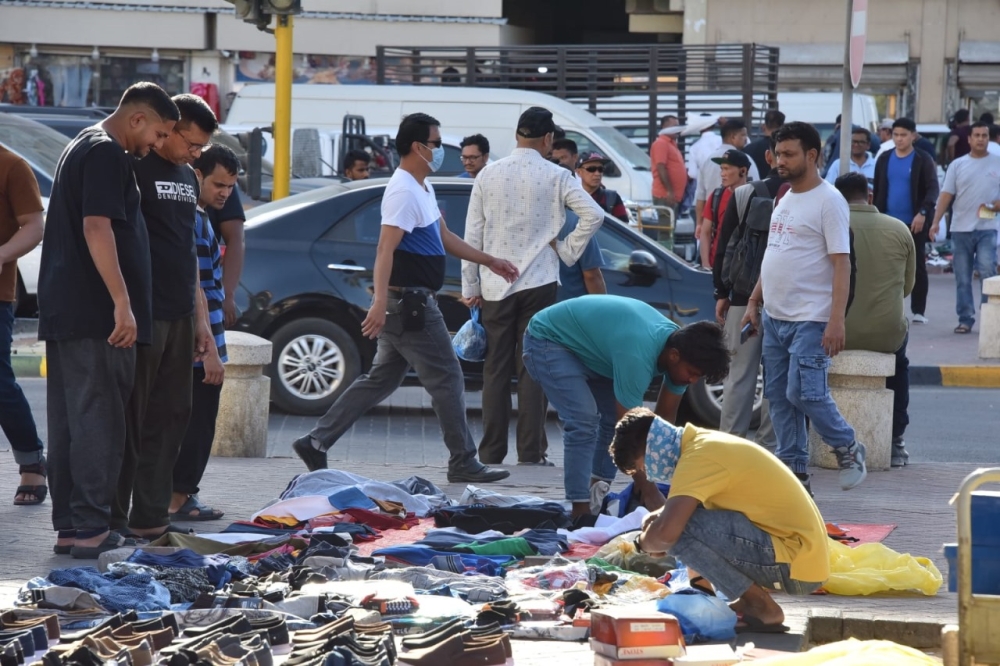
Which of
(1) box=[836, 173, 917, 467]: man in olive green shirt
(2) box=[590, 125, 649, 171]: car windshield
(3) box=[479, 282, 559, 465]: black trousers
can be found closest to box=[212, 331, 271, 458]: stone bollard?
(3) box=[479, 282, 559, 465]: black trousers

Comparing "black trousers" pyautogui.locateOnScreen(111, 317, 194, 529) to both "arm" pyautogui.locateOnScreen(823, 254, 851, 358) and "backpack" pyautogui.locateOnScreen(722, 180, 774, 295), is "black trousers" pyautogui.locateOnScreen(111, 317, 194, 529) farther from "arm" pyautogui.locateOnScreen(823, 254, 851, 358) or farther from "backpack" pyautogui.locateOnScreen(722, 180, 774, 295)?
"backpack" pyautogui.locateOnScreen(722, 180, 774, 295)

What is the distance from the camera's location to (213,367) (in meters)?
7.15

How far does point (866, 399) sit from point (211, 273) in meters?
3.95

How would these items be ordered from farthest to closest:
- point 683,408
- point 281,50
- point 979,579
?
point 281,50 → point 683,408 → point 979,579

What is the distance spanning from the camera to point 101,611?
5402 mm

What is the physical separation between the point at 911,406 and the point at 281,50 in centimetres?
554

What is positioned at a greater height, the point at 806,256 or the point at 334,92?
the point at 334,92

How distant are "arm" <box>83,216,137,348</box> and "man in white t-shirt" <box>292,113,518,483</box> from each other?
205 centimetres

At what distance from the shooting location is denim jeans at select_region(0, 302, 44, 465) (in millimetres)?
7199

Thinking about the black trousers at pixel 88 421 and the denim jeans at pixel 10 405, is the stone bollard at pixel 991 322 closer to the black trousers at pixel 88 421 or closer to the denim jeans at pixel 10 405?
the denim jeans at pixel 10 405

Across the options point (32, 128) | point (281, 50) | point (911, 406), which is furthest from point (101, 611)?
point (32, 128)

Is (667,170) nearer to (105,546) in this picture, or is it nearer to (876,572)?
(876,572)

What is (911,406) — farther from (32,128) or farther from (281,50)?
(32,128)

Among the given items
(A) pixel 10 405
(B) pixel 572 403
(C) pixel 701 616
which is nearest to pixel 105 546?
(A) pixel 10 405
